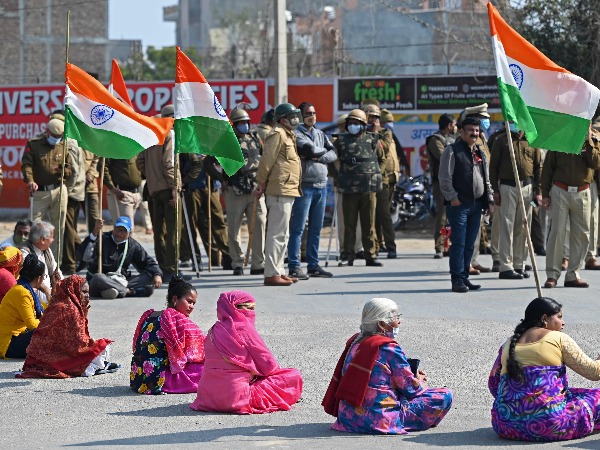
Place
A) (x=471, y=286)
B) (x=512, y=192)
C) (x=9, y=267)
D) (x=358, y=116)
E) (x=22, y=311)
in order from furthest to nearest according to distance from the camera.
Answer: (x=358, y=116) < (x=512, y=192) < (x=471, y=286) < (x=9, y=267) < (x=22, y=311)

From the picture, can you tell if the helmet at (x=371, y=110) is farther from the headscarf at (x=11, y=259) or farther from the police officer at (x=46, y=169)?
the headscarf at (x=11, y=259)

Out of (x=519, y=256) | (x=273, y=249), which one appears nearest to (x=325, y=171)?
(x=273, y=249)

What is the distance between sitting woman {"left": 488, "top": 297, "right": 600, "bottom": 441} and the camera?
316 inches

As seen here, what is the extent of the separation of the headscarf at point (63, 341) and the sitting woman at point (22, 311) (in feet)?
1.88

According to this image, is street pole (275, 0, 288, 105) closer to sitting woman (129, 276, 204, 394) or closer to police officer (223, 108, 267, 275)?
police officer (223, 108, 267, 275)

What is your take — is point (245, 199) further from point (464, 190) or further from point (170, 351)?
point (170, 351)

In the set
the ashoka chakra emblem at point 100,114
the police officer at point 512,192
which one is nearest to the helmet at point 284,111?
the police officer at point 512,192

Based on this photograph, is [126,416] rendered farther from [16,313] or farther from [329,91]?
[329,91]

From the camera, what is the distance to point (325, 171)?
54.4 feet

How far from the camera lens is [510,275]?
16375 millimetres

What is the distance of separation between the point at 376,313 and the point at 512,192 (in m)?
8.32

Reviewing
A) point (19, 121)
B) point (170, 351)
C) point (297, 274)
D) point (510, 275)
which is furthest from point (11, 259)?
point (19, 121)

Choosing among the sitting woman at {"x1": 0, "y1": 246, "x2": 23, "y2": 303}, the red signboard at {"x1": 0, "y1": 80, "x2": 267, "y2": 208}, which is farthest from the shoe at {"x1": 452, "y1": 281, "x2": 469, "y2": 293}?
the red signboard at {"x1": 0, "y1": 80, "x2": 267, "y2": 208}

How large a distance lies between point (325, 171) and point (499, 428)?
28.6ft
